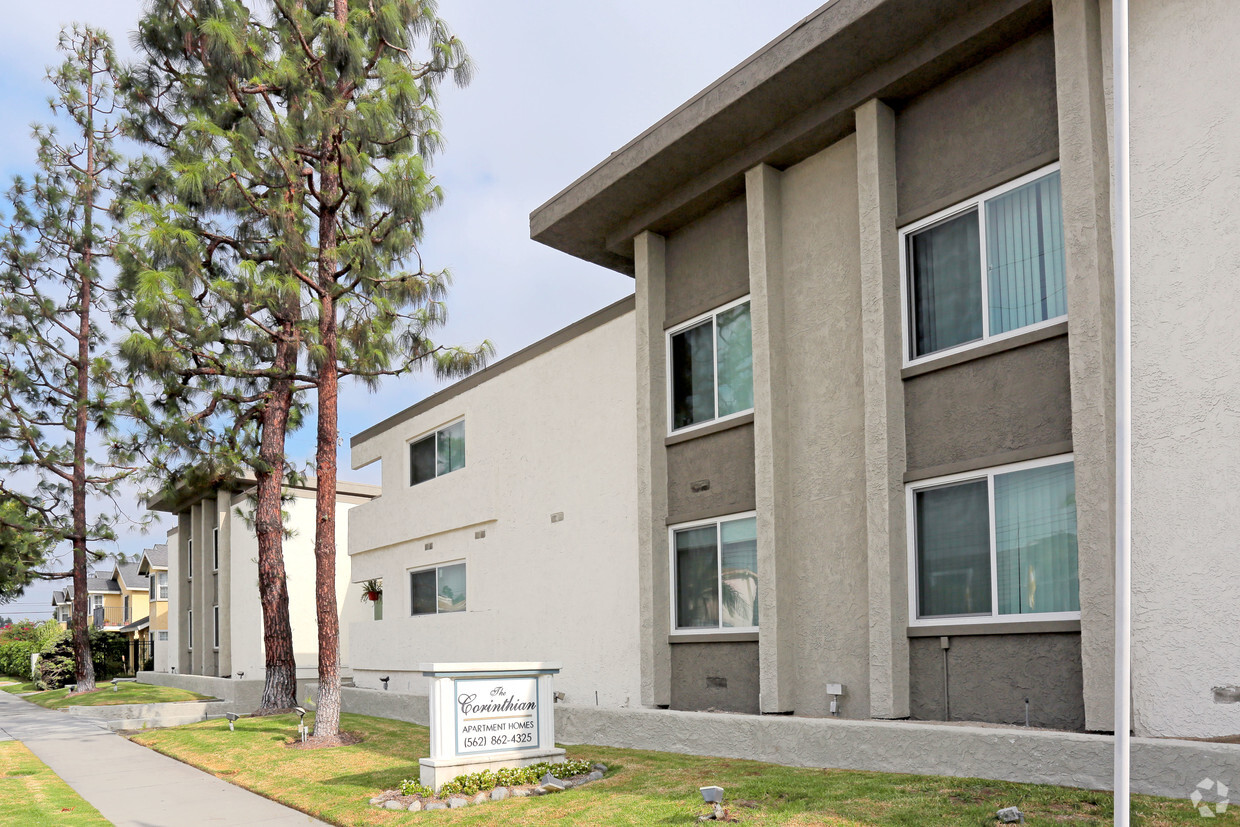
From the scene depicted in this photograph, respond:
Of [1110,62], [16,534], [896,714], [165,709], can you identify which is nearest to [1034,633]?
[896,714]

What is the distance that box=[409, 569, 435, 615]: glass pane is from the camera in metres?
22.2

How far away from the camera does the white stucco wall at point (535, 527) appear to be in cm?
1623

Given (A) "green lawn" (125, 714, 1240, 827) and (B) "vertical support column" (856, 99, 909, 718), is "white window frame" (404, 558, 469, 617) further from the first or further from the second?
(B) "vertical support column" (856, 99, 909, 718)

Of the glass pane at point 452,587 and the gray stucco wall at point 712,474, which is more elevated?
the gray stucco wall at point 712,474

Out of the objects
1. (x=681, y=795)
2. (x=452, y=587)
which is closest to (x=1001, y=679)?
(x=681, y=795)

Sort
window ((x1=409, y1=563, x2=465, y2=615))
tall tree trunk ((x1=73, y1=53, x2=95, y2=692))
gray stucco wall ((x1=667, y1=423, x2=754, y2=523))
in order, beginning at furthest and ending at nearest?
1. tall tree trunk ((x1=73, y1=53, x2=95, y2=692))
2. window ((x1=409, y1=563, x2=465, y2=615))
3. gray stucco wall ((x1=667, y1=423, x2=754, y2=523))

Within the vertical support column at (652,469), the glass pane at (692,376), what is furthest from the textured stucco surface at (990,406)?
the vertical support column at (652,469)

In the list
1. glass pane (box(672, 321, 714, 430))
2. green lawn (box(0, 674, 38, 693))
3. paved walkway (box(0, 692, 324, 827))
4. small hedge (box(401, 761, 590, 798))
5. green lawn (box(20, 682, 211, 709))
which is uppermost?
glass pane (box(672, 321, 714, 430))

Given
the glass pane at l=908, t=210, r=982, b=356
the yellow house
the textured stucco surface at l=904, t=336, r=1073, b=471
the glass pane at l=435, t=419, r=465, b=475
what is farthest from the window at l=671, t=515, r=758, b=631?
the yellow house

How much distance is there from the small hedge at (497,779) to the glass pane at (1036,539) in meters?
4.91

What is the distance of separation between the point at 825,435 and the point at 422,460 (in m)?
12.9

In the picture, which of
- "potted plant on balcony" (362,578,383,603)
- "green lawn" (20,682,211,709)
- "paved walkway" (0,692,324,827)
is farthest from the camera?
"green lawn" (20,682,211,709)

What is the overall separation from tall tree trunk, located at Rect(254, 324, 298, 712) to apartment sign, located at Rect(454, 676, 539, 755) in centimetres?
1106

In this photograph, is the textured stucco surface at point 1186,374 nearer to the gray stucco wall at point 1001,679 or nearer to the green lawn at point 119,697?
the gray stucco wall at point 1001,679
